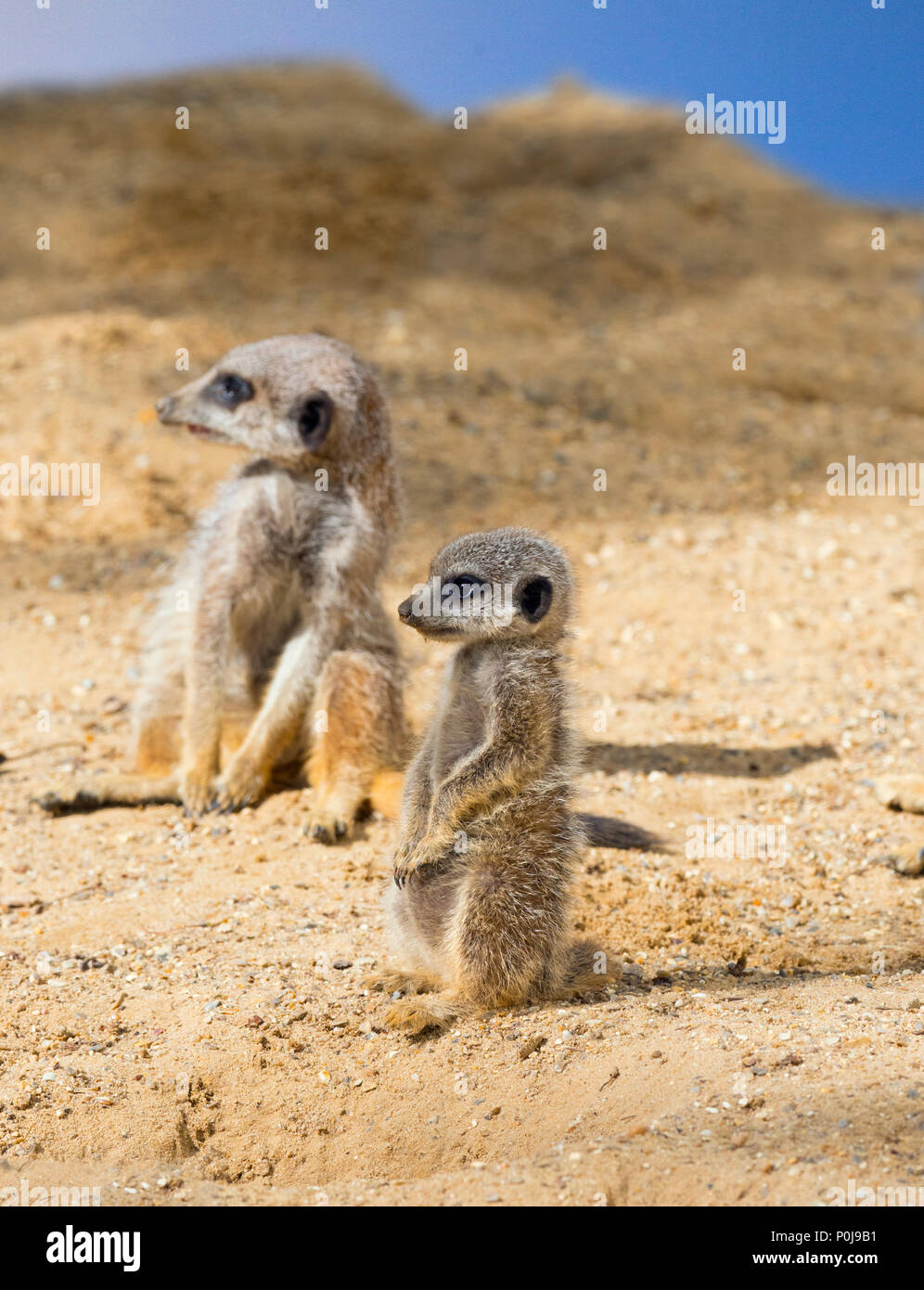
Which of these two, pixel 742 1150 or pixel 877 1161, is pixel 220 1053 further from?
pixel 877 1161

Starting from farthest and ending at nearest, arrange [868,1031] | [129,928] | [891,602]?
1. [891,602]
2. [129,928]
3. [868,1031]

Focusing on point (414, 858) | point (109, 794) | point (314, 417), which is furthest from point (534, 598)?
point (109, 794)

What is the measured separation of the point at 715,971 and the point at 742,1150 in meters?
1.03

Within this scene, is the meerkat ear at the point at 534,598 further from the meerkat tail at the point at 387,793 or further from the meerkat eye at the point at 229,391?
the meerkat eye at the point at 229,391

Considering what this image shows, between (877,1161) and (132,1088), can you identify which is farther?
(132,1088)

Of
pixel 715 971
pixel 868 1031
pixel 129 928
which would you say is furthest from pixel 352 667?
pixel 868 1031

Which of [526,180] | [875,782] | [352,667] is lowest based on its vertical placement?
[875,782]

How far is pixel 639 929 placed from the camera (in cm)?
361

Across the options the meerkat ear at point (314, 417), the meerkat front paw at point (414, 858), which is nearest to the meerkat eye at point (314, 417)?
the meerkat ear at point (314, 417)

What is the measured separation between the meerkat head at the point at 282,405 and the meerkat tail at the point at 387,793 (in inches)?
45.2

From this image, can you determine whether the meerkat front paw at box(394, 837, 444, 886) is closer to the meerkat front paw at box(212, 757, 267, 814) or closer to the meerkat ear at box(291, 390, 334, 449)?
the meerkat front paw at box(212, 757, 267, 814)

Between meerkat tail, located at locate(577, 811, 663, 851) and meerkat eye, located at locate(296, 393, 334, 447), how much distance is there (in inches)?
62.5

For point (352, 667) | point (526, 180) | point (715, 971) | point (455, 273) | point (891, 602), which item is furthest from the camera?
point (526, 180)

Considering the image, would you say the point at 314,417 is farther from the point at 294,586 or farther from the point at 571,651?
the point at 571,651
